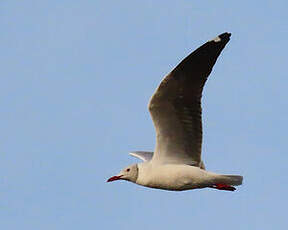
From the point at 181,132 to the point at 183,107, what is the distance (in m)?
0.63

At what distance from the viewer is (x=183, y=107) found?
66.9ft

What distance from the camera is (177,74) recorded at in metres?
20.1

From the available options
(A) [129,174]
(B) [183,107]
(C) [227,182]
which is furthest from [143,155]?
(B) [183,107]

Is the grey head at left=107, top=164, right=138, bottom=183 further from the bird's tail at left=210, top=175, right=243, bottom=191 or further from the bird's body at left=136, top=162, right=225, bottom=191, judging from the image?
the bird's tail at left=210, top=175, right=243, bottom=191

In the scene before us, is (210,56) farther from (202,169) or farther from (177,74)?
(202,169)

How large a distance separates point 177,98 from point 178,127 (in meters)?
0.70

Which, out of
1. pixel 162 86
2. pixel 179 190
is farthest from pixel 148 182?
pixel 162 86

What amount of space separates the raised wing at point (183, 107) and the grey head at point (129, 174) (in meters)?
0.45

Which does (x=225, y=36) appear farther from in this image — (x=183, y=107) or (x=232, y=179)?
(x=232, y=179)

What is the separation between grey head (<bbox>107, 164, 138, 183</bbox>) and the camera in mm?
21469

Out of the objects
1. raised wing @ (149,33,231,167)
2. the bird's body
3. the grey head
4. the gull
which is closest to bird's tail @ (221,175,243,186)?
the gull

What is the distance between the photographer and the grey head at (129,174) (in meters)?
21.5

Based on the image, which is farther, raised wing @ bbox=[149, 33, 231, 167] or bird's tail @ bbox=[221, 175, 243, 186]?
bird's tail @ bbox=[221, 175, 243, 186]

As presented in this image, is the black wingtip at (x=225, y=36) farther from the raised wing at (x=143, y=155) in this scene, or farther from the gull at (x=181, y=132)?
the raised wing at (x=143, y=155)
